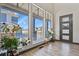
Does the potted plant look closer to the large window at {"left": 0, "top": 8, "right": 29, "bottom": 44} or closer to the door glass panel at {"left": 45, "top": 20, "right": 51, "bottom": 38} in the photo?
the large window at {"left": 0, "top": 8, "right": 29, "bottom": 44}

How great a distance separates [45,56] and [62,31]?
2.30ft

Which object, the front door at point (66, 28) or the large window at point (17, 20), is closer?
the large window at point (17, 20)

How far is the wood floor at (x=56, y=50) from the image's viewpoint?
215 cm

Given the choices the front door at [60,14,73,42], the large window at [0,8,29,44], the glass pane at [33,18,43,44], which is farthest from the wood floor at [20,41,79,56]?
the large window at [0,8,29,44]

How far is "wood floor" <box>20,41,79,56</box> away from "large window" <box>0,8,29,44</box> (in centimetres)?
37

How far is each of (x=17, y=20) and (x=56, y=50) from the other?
1.06 meters

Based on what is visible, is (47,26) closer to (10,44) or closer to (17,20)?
(17,20)

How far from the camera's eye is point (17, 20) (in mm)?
2078

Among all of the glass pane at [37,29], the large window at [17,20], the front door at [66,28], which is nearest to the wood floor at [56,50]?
the front door at [66,28]

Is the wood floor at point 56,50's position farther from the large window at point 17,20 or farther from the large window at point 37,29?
the large window at point 17,20

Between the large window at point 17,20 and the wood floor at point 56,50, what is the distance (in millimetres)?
371

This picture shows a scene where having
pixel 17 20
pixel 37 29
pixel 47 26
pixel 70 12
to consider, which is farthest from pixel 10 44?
pixel 70 12

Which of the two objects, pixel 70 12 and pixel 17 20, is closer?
pixel 17 20

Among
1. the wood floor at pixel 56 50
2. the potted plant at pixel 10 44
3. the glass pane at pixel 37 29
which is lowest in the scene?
the wood floor at pixel 56 50
